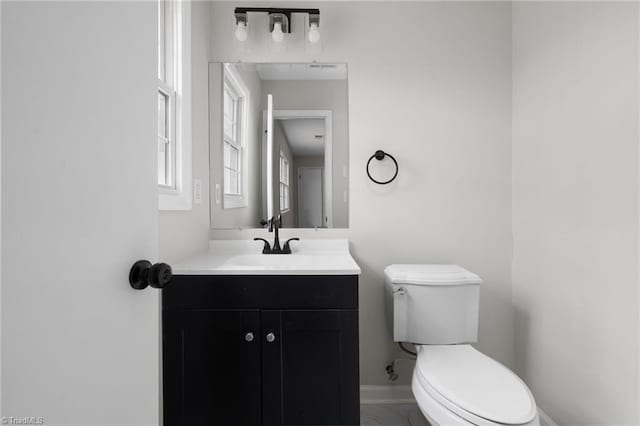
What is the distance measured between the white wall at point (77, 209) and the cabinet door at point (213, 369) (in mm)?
743

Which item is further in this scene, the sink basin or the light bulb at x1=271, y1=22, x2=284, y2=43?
the light bulb at x1=271, y1=22, x2=284, y2=43

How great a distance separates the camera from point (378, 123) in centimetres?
192

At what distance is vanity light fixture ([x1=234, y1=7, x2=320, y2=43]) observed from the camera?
71.3 inches

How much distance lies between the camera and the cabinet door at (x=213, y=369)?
135cm

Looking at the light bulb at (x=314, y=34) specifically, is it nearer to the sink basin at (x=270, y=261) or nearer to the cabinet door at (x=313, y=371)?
the sink basin at (x=270, y=261)

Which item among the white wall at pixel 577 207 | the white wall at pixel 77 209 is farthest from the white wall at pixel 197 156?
the white wall at pixel 577 207

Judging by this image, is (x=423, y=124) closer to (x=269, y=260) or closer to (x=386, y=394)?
(x=269, y=260)

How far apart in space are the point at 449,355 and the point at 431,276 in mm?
363

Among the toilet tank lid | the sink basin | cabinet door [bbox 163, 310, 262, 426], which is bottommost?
cabinet door [bbox 163, 310, 262, 426]

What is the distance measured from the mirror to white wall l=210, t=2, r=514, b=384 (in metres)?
0.09

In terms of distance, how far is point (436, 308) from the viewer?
1588mm

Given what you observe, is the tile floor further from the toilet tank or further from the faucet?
the faucet

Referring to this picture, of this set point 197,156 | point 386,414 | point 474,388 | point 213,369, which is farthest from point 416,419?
point 197,156

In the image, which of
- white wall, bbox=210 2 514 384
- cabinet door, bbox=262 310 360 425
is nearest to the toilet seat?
cabinet door, bbox=262 310 360 425
